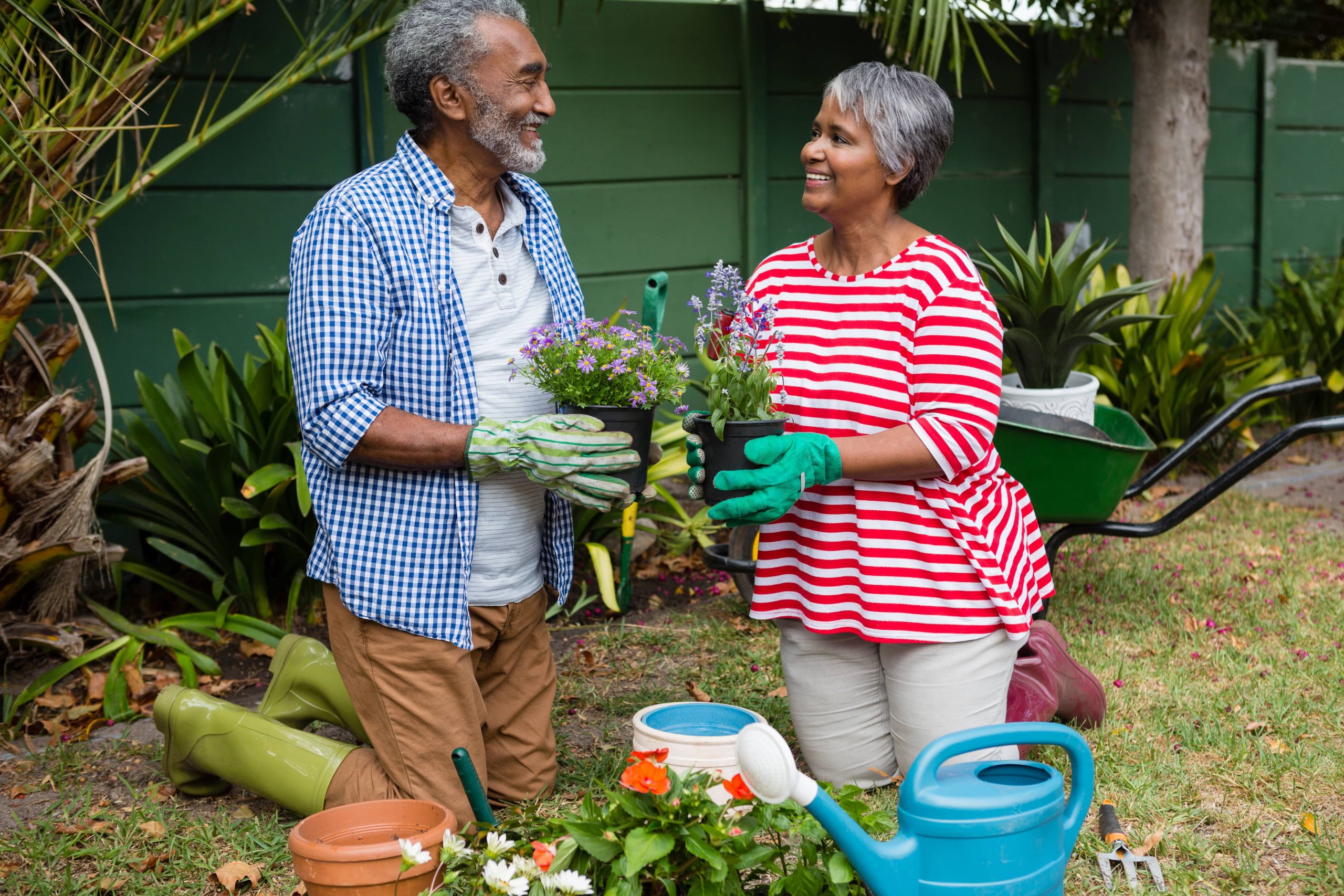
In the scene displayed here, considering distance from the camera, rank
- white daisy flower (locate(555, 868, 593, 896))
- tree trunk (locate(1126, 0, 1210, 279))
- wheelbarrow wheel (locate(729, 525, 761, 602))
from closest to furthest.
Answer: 1. white daisy flower (locate(555, 868, 593, 896))
2. wheelbarrow wheel (locate(729, 525, 761, 602))
3. tree trunk (locate(1126, 0, 1210, 279))

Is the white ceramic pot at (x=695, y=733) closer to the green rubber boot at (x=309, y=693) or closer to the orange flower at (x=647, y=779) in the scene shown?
the orange flower at (x=647, y=779)

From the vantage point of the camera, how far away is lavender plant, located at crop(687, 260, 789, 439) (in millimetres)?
2281

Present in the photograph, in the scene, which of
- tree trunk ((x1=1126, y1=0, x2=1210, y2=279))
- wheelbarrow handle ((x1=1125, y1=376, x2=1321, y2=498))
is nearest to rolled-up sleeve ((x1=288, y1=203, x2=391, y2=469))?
wheelbarrow handle ((x1=1125, y1=376, x2=1321, y2=498))

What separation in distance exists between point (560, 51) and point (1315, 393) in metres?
4.68

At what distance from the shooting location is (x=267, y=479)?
12.0 feet

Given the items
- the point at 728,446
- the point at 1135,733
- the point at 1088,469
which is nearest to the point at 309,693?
the point at 728,446

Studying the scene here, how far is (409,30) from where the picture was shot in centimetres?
235

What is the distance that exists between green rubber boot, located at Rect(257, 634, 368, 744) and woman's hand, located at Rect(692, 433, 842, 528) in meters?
1.05

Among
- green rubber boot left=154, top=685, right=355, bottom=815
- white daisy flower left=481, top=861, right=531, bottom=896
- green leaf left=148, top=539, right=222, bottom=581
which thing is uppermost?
white daisy flower left=481, top=861, right=531, bottom=896

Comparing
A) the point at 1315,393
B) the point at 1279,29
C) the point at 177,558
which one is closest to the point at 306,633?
the point at 177,558

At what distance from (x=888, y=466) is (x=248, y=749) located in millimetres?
1518

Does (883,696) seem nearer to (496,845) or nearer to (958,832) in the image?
(958,832)

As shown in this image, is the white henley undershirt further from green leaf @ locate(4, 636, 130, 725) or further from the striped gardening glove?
green leaf @ locate(4, 636, 130, 725)

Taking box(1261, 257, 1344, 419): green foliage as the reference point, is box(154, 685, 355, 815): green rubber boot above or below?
below
